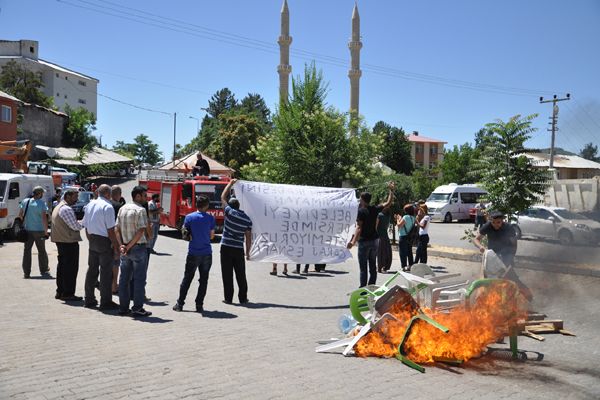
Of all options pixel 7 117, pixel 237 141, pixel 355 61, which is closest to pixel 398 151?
pixel 355 61

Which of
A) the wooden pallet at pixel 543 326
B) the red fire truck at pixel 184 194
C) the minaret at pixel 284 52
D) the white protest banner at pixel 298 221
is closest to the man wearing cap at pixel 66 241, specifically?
the white protest banner at pixel 298 221

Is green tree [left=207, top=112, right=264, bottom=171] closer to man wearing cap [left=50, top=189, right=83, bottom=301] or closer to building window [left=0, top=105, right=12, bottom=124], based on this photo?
building window [left=0, top=105, right=12, bottom=124]

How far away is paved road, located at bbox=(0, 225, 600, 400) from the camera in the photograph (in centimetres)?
522

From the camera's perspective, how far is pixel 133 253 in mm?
8172

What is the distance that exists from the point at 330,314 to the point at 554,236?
144 inches

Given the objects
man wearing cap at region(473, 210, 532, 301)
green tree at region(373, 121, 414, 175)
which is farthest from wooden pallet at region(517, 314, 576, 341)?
green tree at region(373, 121, 414, 175)

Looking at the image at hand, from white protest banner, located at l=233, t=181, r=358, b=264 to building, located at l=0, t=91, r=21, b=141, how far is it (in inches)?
1339

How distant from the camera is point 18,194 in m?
19.2

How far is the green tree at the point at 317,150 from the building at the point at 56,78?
6381 cm

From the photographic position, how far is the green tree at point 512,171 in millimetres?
14844

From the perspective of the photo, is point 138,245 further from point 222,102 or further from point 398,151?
point 222,102

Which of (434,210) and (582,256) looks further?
(434,210)

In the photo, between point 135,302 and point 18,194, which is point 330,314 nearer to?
point 135,302

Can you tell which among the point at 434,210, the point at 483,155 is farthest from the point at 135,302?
the point at 434,210
